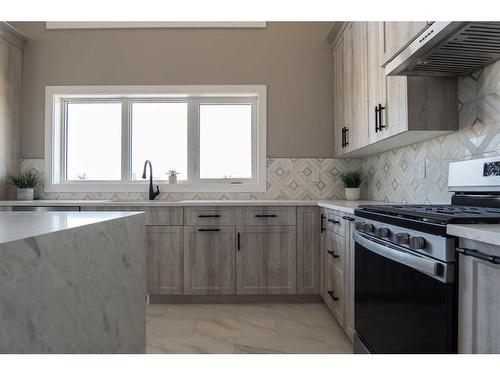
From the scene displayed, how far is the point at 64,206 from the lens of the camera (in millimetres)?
2951

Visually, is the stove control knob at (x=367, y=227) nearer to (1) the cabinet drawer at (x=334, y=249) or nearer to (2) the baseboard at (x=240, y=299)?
(1) the cabinet drawer at (x=334, y=249)

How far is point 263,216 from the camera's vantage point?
2904 mm

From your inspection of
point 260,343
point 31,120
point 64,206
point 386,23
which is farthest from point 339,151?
point 31,120

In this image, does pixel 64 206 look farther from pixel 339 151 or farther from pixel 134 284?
pixel 339 151

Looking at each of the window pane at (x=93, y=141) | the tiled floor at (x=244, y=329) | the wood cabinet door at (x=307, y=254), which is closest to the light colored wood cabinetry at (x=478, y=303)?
the tiled floor at (x=244, y=329)

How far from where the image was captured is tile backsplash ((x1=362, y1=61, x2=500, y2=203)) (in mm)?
1723

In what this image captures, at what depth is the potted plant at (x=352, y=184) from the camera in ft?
10.6

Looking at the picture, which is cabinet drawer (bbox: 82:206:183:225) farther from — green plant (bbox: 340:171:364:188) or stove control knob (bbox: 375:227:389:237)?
stove control knob (bbox: 375:227:389:237)

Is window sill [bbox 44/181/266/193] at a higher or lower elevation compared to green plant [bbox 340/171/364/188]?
lower

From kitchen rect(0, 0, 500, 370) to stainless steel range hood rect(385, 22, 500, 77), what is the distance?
0.01m

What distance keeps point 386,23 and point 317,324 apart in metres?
2.06

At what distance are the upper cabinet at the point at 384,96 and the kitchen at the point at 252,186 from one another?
0.04ft

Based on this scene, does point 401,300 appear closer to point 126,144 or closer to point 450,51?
point 450,51

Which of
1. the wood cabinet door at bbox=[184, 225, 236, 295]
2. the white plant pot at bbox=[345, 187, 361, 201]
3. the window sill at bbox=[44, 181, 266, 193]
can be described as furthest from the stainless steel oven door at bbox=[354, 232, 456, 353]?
the window sill at bbox=[44, 181, 266, 193]
